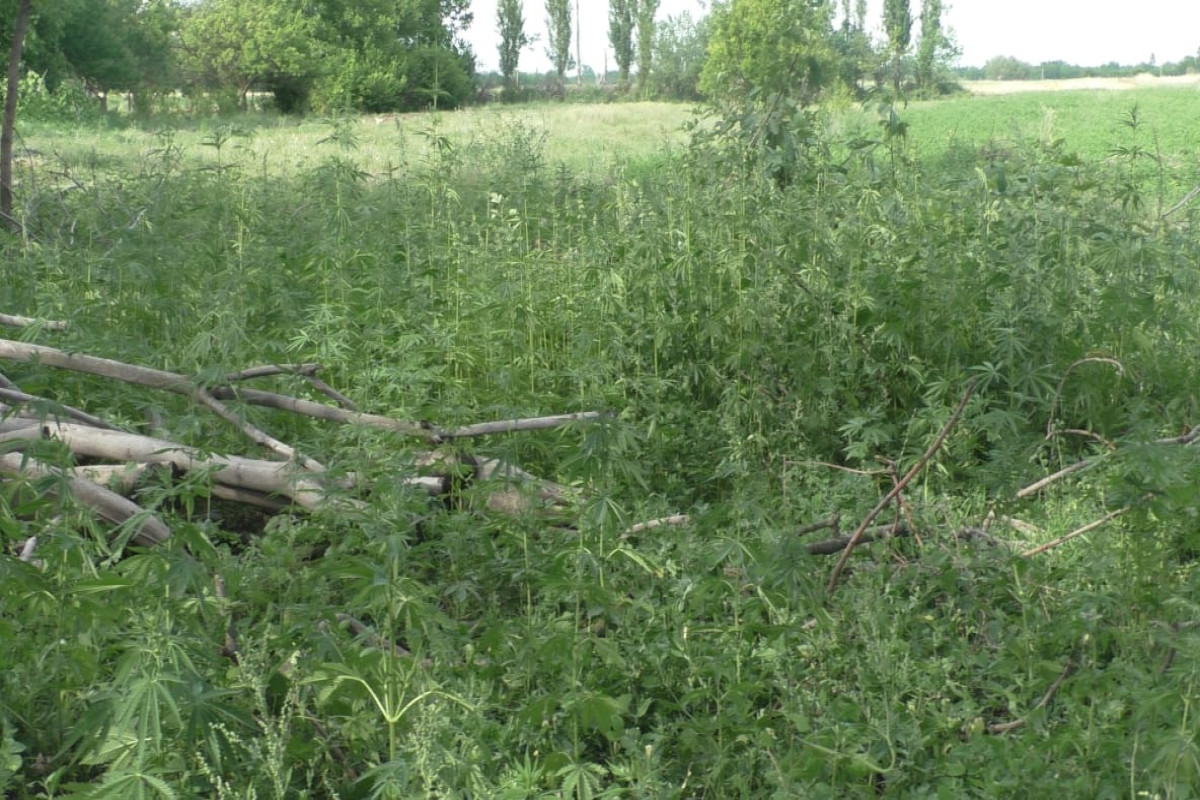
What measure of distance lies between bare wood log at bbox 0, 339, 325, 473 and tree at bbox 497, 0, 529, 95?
232 ft

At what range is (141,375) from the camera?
4328mm

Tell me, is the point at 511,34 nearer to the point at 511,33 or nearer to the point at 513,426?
the point at 511,33

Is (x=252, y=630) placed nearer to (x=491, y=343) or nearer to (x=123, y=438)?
(x=123, y=438)

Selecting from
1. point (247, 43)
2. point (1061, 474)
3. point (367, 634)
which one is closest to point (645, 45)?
point (247, 43)

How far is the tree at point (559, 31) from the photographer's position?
80.3 m

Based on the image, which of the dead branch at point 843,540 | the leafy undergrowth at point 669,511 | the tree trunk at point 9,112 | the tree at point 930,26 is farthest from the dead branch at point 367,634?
the tree at point 930,26

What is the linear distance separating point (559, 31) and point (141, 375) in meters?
80.7

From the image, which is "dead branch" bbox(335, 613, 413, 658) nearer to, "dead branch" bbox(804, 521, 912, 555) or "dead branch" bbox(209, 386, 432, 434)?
"dead branch" bbox(209, 386, 432, 434)

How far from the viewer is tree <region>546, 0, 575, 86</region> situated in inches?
3162

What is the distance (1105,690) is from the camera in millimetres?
2969

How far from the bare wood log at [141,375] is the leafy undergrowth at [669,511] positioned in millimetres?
102

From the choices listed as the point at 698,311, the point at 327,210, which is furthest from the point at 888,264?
the point at 327,210

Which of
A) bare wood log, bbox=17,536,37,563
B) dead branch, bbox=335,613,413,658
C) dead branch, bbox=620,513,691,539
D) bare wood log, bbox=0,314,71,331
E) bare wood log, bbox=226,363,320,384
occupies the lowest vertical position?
dead branch, bbox=335,613,413,658

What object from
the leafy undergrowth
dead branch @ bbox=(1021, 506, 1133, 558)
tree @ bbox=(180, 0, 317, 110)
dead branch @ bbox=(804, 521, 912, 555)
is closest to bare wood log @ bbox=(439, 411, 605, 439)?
the leafy undergrowth
